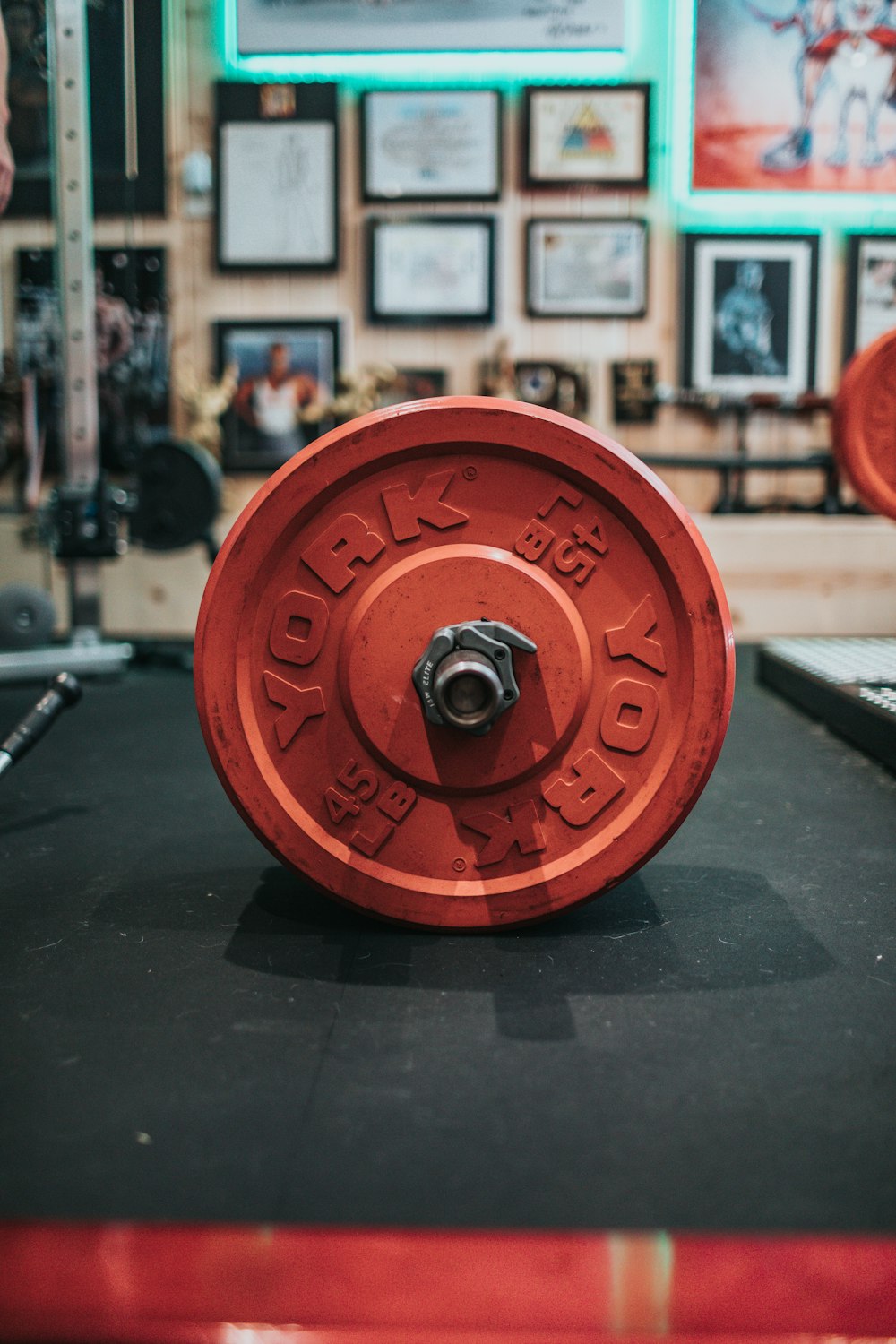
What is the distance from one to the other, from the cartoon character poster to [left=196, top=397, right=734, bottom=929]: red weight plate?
3647 millimetres

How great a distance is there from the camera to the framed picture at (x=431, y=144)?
451 centimetres

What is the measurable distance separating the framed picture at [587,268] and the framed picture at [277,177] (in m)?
0.84


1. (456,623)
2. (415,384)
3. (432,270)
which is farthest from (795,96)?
(456,623)

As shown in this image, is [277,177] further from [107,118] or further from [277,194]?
[107,118]

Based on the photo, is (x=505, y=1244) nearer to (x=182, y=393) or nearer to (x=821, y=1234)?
(x=821, y=1234)

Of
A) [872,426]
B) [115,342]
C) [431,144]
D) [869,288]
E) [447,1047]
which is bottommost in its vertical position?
[447,1047]

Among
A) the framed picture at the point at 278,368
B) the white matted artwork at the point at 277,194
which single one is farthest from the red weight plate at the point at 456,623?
the white matted artwork at the point at 277,194

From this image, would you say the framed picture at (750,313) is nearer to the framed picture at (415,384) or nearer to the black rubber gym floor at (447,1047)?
the framed picture at (415,384)

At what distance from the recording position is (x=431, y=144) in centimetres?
455

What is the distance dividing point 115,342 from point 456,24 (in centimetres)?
186

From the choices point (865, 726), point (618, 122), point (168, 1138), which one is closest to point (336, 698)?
point (168, 1138)

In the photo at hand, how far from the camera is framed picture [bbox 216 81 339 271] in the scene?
14.9ft

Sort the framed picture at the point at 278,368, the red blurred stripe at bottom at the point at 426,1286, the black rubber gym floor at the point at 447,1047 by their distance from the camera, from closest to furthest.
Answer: the red blurred stripe at bottom at the point at 426,1286 → the black rubber gym floor at the point at 447,1047 → the framed picture at the point at 278,368

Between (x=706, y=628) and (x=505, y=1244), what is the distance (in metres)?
Result: 0.78
